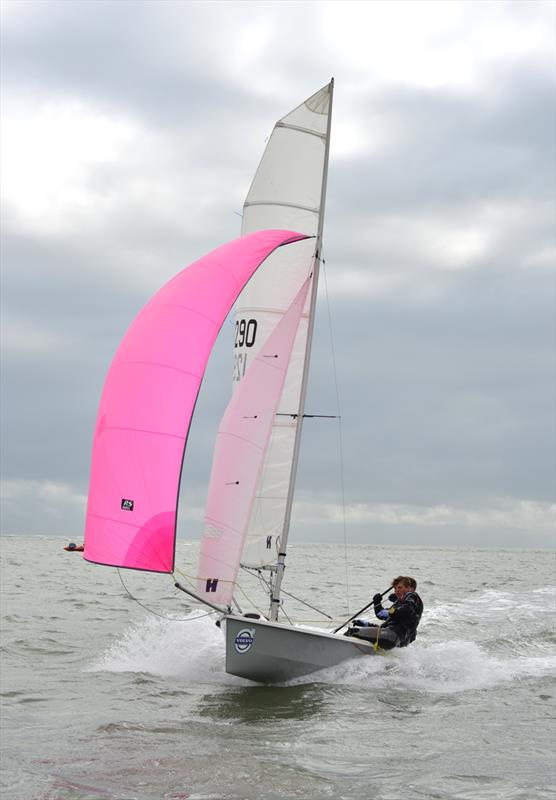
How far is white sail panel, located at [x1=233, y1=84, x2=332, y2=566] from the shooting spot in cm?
1205

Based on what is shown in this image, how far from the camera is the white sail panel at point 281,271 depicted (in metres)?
12.1

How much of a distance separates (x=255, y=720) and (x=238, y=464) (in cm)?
302

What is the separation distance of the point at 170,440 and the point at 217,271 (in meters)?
2.13

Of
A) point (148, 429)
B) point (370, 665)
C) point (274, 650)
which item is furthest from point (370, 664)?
point (148, 429)

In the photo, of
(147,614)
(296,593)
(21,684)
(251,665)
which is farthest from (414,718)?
(296,593)

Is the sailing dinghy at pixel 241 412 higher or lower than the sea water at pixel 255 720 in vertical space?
higher

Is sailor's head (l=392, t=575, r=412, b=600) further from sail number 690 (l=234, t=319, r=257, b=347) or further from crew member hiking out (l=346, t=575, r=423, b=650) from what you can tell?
sail number 690 (l=234, t=319, r=257, b=347)

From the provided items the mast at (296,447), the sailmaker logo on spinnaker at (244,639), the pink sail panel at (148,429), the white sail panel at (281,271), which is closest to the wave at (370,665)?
the sailmaker logo on spinnaker at (244,639)

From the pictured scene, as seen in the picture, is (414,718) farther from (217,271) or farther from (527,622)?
(527,622)

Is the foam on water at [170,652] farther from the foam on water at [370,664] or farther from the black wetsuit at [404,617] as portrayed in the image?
the black wetsuit at [404,617]

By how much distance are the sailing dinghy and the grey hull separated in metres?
0.02

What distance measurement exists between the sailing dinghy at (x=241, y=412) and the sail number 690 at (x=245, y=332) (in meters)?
0.02

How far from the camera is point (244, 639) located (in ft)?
35.5

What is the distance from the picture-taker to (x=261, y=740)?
→ 859 cm
